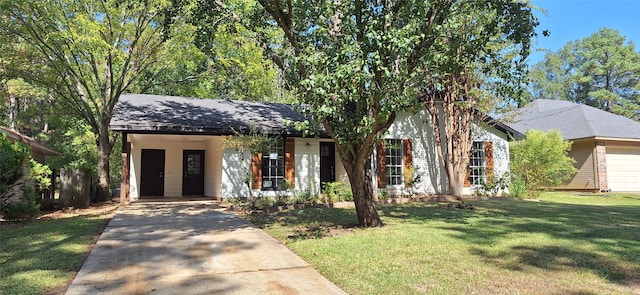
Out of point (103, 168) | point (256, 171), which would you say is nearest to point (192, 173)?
point (103, 168)

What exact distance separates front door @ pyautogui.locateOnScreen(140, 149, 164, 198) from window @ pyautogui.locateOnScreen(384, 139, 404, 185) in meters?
8.84

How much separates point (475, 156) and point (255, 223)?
10676 millimetres

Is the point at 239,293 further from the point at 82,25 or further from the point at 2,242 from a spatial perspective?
the point at 82,25

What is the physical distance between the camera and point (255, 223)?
27.5ft

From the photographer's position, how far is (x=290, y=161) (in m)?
14.0

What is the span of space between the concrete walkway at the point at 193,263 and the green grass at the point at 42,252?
22cm

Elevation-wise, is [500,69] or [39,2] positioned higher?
[39,2]

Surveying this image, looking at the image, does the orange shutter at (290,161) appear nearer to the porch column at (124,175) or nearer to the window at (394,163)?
the window at (394,163)

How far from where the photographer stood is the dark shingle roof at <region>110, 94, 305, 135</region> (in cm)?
1198

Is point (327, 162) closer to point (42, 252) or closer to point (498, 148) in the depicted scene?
point (498, 148)

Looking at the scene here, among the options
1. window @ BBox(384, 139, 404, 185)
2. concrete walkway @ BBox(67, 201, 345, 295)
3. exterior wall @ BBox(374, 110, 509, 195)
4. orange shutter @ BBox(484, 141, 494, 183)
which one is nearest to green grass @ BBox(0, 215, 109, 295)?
concrete walkway @ BBox(67, 201, 345, 295)

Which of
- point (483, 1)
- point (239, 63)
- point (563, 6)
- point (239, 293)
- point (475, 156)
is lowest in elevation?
point (239, 293)

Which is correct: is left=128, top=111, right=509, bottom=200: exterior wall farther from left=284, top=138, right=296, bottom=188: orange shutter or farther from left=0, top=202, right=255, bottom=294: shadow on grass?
left=0, top=202, right=255, bottom=294: shadow on grass

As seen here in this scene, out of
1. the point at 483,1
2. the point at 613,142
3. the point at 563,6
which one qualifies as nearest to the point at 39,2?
the point at 483,1
